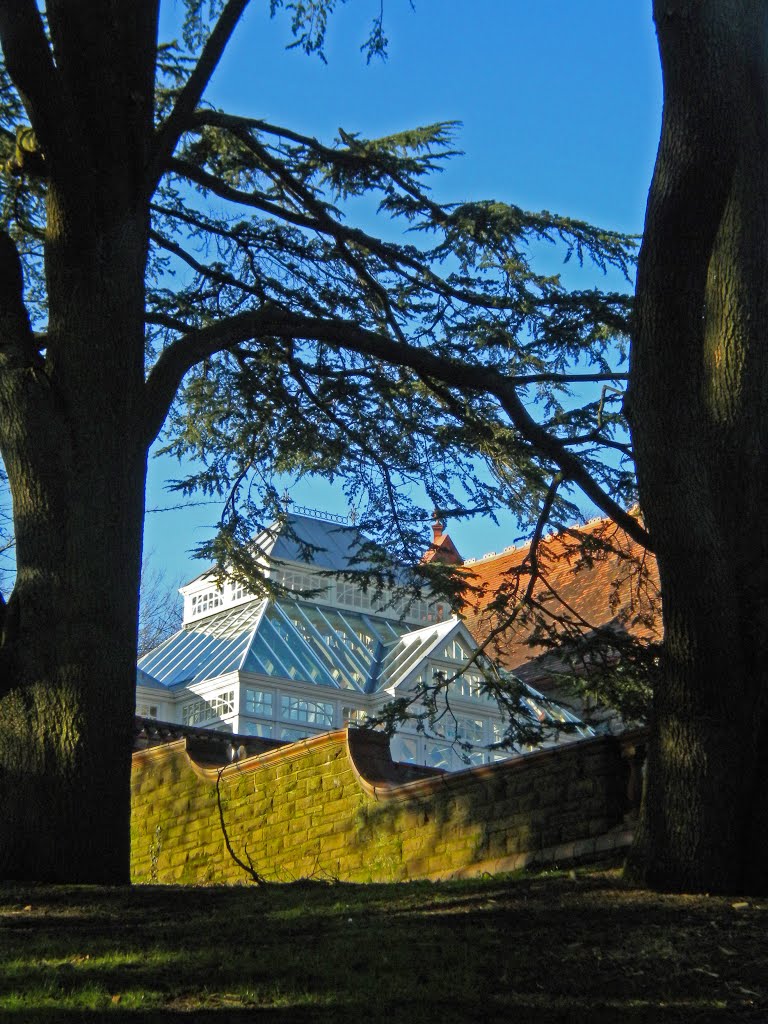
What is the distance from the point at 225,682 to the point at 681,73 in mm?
17502

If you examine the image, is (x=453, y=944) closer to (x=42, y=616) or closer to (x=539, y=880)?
(x=539, y=880)

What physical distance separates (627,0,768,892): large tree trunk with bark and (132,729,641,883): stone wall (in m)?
1.83

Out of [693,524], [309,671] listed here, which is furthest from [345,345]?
[309,671]

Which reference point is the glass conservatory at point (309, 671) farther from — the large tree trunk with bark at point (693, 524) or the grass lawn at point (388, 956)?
the grass lawn at point (388, 956)

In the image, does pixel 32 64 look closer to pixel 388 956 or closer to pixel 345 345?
pixel 345 345

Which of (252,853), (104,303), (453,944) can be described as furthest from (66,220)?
(252,853)

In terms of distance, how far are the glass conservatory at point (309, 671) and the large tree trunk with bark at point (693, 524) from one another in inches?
546

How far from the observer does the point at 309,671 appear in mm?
24438

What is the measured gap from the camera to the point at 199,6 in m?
11.5

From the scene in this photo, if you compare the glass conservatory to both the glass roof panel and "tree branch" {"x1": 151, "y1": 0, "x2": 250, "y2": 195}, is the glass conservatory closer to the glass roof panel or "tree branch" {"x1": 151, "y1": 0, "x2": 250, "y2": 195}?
the glass roof panel

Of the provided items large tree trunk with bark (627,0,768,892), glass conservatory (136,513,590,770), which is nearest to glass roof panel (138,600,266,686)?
glass conservatory (136,513,590,770)

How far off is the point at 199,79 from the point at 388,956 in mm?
6937

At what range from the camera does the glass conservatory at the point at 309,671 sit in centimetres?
2342

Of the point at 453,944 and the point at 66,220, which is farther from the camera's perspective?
the point at 66,220
